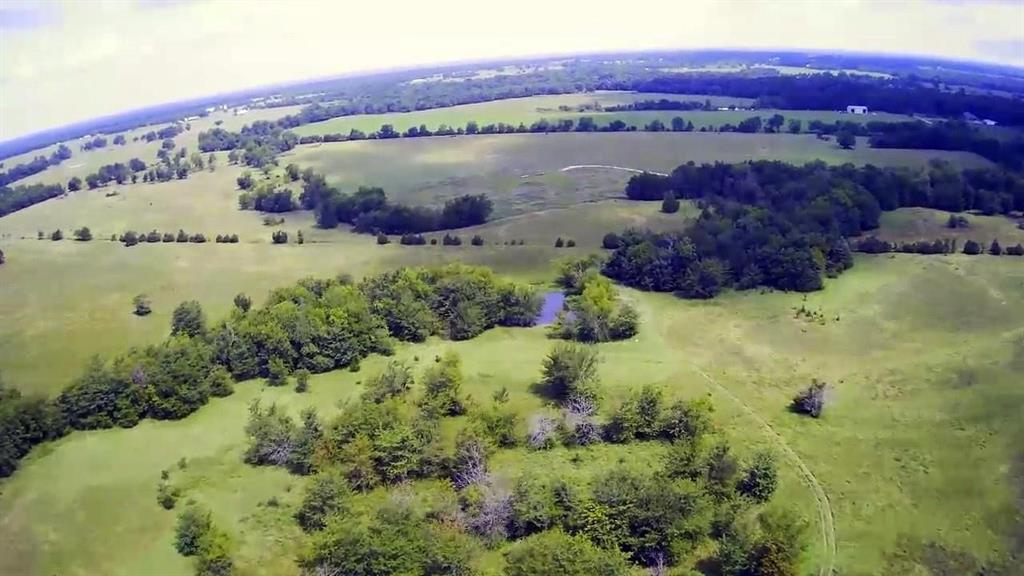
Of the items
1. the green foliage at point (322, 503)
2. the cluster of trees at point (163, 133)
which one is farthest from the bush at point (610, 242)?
the cluster of trees at point (163, 133)

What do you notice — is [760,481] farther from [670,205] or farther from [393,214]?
[393,214]

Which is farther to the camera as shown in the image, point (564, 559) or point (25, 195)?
→ point (25, 195)

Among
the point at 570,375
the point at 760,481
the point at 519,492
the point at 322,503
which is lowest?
the point at 760,481

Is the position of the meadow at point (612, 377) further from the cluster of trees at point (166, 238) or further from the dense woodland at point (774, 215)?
the dense woodland at point (774, 215)

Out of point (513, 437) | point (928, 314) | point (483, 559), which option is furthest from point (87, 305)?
point (928, 314)

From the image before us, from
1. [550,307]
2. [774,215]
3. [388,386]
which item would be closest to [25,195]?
[550,307]

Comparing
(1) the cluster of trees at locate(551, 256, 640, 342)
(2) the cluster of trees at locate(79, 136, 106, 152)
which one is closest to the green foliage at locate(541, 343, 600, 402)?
(1) the cluster of trees at locate(551, 256, 640, 342)

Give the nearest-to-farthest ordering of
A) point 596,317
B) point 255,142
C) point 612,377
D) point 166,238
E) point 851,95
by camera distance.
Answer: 1. point 612,377
2. point 596,317
3. point 166,238
4. point 255,142
5. point 851,95
